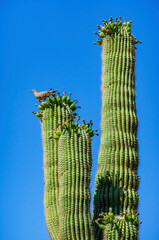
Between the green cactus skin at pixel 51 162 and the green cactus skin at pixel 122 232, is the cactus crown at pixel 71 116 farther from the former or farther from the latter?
the green cactus skin at pixel 122 232

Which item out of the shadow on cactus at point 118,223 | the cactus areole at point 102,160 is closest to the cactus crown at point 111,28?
the cactus areole at point 102,160

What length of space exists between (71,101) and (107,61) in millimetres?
1311

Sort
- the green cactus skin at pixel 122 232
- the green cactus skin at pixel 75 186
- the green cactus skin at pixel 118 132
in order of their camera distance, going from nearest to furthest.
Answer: the green cactus skin at pixel 122 232, the green cactus skin at pixel 75 186, the green cactus skin at pixel 118 132

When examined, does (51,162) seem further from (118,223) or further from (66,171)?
(118,223)

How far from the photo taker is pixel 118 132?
10.2m

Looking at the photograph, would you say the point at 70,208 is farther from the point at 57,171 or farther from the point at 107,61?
the point at 107,61

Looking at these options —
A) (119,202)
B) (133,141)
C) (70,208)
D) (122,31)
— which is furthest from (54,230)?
(122,31)

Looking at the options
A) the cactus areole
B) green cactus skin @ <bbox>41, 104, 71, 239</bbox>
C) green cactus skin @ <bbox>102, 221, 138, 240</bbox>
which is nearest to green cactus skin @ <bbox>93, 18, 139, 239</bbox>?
the cactus areole

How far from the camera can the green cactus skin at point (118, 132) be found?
9.80m

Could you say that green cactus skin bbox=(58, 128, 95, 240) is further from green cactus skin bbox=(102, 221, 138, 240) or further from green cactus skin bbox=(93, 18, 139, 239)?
green cactus skin bbox=(93, 18, 139, 239)

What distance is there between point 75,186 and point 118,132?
5.42 feet

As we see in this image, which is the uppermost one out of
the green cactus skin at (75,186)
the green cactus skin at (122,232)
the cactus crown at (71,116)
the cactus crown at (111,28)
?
the cactus crown at (111,28)

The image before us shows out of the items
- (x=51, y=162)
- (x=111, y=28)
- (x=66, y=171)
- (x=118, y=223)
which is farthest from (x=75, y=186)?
(x=111, y=28)

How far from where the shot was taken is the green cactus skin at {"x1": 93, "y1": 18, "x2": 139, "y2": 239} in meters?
9.80
